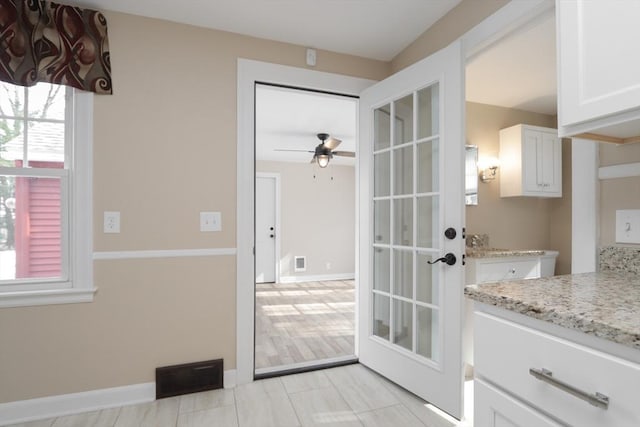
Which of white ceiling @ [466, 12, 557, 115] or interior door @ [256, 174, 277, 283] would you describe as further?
interior door @ [256, 174, 277, 283]

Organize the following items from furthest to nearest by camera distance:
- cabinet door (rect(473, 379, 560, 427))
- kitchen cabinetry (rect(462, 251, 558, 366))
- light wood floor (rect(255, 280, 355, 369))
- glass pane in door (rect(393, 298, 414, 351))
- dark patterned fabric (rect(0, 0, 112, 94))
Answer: light wood floor (rect(255, 280, 355, 369)) < kitchen cabinetry (rect(462, 251, 558, 366)) < glass pane in door (rect(393, 298, 414, 351)) < dark patterned fabric (rect(0, 0, 112, 94)) < cabinet door (rect(473, 379, 560, 427))

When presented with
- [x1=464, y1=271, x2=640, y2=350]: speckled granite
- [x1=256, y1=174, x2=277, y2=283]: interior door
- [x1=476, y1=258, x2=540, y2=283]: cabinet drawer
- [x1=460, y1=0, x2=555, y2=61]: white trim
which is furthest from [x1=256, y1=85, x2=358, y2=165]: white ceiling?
[x1=464, y1=271, x2=640, y2=350]: speckled granite

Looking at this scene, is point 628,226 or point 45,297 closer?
point 628,226

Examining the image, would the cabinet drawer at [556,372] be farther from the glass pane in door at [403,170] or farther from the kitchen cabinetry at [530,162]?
the kitchen cabinetry at [530,162]

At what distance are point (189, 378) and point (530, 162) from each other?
3.52 metres

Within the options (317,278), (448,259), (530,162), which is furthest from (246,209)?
(317,278)

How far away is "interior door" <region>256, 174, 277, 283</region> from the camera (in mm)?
6320

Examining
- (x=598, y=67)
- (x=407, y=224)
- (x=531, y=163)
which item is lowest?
(x=407, y=224)

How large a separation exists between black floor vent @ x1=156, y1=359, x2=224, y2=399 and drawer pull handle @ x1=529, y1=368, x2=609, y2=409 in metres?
1.97

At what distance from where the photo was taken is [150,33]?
213cm

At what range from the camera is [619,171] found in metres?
1.23

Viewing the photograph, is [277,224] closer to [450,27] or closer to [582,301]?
[450,27]

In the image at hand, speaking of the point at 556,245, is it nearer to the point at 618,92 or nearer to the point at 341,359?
the point at 341,359

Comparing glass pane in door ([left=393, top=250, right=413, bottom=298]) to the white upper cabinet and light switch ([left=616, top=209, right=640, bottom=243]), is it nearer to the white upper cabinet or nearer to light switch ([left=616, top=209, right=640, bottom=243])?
light switch ([left=616, top=209, right=640, bottom=243])
